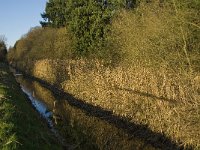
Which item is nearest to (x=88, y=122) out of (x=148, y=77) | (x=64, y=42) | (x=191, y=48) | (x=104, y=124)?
(x=104, y=124)

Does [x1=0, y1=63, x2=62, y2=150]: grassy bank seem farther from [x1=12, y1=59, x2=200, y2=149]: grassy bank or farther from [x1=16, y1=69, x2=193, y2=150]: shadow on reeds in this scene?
[x1=12, y1=59, x2=200, y2=149]: grassy bank

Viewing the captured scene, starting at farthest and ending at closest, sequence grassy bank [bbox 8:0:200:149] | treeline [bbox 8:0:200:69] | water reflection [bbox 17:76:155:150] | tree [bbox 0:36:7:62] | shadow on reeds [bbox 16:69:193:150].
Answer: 1. tree [bbox 0:36:7:62]
2. water reflection [bbox 17:76:155:150]
3. shadow on reeds [bbox 16:69:193:150]
4. treeline [bbox 8:0:200:69]
5. grassy bank [bbox 8:0:200:149]

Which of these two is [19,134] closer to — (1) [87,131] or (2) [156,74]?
(1) [87,131]

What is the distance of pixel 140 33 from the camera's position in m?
20.4

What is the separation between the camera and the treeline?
1514cm

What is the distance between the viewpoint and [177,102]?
16109 mm

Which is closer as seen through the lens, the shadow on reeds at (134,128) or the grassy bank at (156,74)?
the grassy bank at (156,74)

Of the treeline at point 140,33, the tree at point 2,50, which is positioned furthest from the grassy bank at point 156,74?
the tree at point 2,50

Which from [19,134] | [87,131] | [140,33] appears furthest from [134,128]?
[19,134]

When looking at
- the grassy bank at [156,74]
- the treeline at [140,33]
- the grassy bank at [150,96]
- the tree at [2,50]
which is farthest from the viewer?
the tree at [2,50]

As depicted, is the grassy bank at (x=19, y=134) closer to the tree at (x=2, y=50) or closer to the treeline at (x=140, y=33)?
the treeline at (x=140, y=33)

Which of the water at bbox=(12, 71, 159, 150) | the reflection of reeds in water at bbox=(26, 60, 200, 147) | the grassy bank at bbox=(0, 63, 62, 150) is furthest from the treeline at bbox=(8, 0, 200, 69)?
the grassy bank at bbox=(0, 63, 62, 150)

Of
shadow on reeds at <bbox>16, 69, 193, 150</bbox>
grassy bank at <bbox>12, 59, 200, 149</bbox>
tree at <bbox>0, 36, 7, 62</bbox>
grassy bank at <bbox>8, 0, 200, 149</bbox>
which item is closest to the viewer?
grassy bank at <bbox>12, 59, 200, 149</bbox>

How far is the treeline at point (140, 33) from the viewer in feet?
49.7
